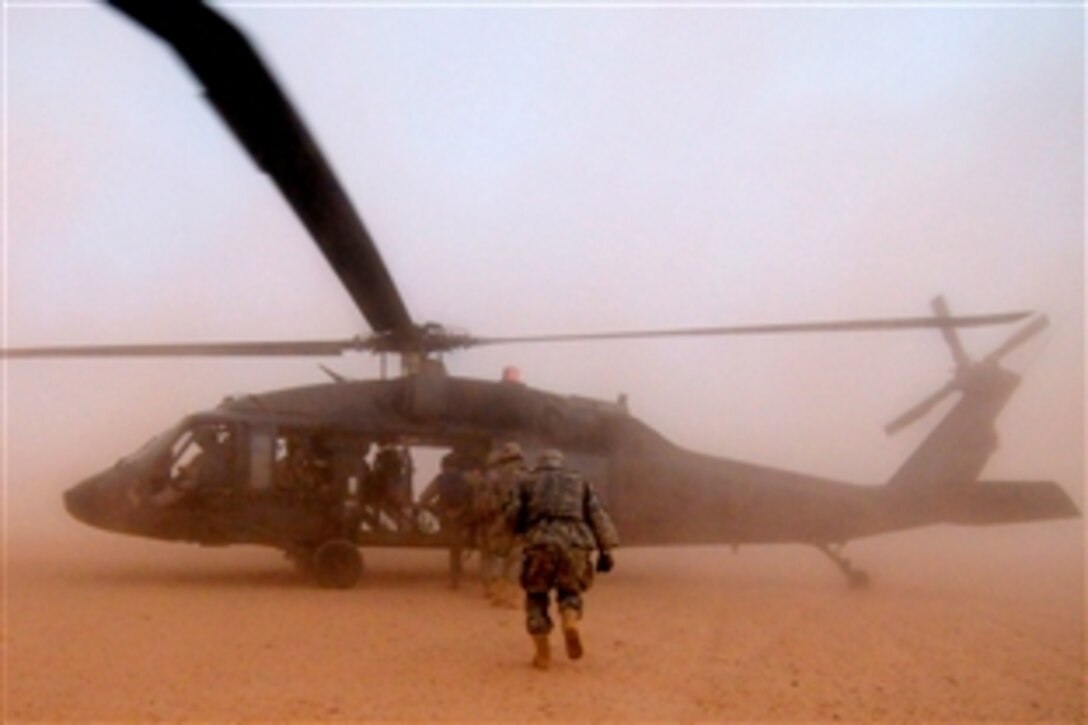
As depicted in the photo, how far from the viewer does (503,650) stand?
708 centimetres

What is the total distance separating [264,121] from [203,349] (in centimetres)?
691

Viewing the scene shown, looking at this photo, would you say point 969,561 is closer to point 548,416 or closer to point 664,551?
point 664,551

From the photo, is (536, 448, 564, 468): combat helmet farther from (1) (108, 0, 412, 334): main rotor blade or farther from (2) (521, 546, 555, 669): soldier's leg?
(1) (108, 0, 412, 334): main rotor blade

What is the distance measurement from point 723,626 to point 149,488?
6.46 meters

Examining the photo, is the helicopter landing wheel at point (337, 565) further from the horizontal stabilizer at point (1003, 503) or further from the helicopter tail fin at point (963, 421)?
the horizontal stabilizer at point (1003, 503)

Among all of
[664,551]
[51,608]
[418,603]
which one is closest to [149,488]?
[51,608]

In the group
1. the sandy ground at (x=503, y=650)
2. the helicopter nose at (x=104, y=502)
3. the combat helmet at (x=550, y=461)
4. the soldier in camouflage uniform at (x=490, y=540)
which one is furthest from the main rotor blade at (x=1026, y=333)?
the helicopter nose at (x=104, y=502)

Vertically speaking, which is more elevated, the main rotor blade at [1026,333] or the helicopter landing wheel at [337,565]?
the main rotor blade at [1026,333]

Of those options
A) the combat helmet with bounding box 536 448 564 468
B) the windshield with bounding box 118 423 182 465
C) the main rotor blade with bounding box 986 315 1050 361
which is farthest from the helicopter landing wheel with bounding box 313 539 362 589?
the main rotor blade with bounding box 986 315 1050 361

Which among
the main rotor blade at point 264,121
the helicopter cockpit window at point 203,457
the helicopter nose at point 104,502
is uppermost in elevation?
the main rotor blade at point 264,121

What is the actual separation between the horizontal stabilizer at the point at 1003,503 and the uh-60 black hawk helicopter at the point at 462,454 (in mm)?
17

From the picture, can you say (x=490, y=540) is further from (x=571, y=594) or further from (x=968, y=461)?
(x=968, y=461)

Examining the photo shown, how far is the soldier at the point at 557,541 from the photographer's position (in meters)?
6.42

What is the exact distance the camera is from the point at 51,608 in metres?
8.19
